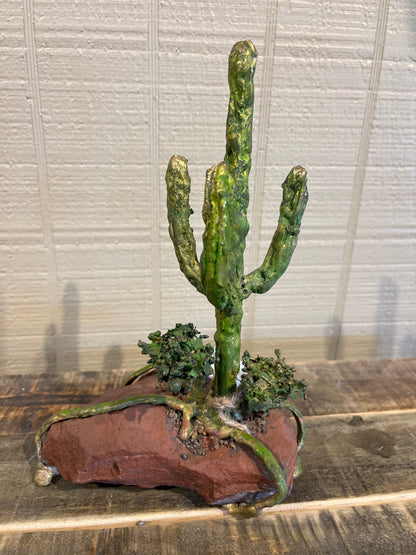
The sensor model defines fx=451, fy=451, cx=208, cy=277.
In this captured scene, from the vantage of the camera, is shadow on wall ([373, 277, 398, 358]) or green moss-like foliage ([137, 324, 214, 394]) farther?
shadow on wall ([373, 277, 398, 358])

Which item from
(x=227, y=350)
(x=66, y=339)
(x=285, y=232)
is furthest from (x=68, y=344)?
(x=285, y=232)

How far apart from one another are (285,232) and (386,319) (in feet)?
3.75

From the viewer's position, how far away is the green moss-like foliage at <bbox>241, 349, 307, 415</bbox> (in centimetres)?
96

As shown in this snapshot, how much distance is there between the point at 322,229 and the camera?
1.68 metres

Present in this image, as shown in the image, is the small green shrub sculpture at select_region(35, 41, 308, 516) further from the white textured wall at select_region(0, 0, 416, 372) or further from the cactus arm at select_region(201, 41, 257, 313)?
the white textured wall at select_region(0, 0, 416, 372)

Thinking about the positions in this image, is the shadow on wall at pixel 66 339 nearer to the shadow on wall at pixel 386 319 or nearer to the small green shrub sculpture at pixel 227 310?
the small green shrub sculpture at pixel 227 310

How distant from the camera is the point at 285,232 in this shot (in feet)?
3.05

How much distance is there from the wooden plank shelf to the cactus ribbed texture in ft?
0.92

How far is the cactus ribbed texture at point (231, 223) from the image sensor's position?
0.80 meters

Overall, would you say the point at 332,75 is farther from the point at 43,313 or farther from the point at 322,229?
the point at 43,313

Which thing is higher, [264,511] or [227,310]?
[227,310]

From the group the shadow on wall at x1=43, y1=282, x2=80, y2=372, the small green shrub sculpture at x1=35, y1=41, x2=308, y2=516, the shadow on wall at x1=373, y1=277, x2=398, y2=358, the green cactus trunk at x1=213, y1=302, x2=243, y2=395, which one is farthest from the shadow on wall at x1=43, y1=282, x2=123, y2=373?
the shadow on wall at x1=373, y1=277, x2=398, y2=358

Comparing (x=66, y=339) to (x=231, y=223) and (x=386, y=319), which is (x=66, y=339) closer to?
(x=231, y=223)

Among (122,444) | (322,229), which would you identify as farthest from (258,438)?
(322,229)
